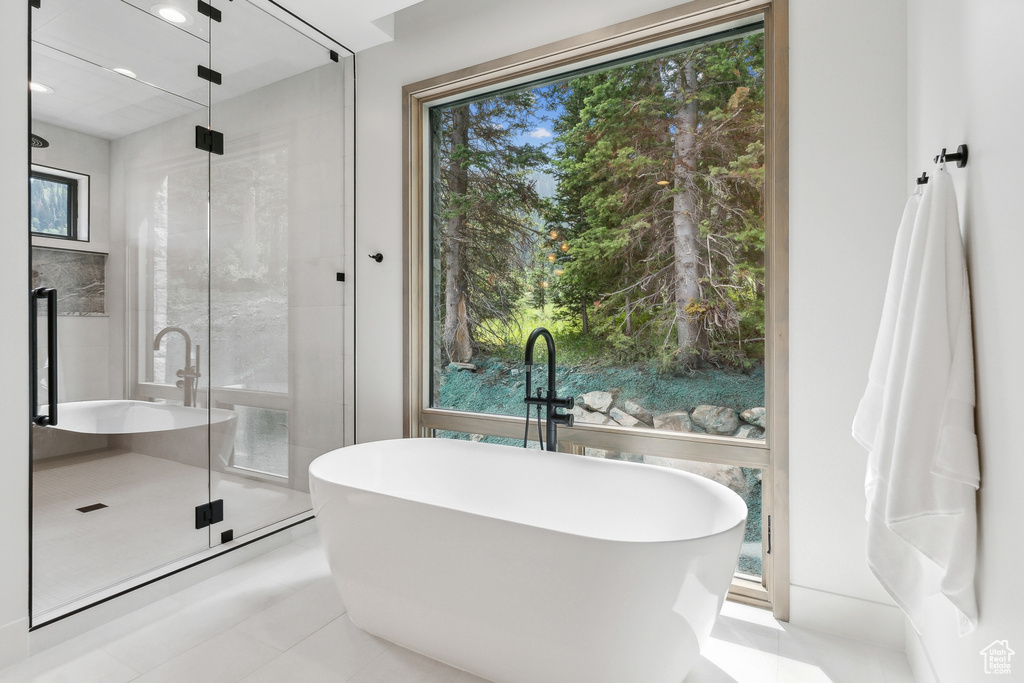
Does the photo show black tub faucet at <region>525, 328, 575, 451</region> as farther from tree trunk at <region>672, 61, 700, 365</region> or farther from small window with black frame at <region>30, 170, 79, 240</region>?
small window with black frame at <region>30, 170, 79, 240</region>

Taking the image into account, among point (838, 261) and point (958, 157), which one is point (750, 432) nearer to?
point (838, 261)

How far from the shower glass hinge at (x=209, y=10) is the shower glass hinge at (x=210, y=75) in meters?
0.24

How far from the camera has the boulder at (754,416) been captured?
215cm

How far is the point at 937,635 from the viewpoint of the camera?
4.75 feet

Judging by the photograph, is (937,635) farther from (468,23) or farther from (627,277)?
(468,23)

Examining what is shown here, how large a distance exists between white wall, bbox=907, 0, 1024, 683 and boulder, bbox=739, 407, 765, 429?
34.5 inches

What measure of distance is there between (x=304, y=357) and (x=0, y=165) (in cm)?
144

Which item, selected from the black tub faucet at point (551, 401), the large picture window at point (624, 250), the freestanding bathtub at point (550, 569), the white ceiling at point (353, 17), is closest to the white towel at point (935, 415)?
the freestanding bathtub at point (550, 569)

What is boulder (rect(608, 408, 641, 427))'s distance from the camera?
7.94 feet

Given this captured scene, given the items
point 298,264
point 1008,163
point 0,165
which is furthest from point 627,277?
point 0,165

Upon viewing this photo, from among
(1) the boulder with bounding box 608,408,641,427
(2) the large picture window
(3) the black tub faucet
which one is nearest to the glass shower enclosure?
(2) the large picture window

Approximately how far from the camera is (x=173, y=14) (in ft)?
7.50

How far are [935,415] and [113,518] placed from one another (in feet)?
8.92

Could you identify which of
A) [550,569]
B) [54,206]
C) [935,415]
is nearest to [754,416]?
[935,415]
